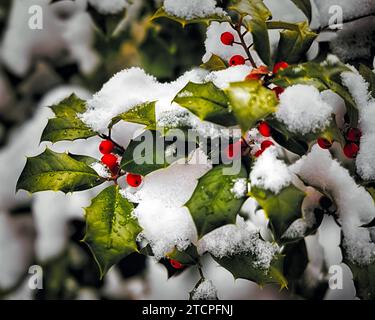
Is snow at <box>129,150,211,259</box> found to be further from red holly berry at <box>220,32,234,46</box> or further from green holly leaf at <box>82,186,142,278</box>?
red holly berry at <box>220,32,234,46</box>

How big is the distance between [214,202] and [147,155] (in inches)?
4.5

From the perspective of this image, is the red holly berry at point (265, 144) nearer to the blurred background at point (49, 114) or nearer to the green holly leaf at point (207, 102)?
the green holly leaf at point (207, 102)

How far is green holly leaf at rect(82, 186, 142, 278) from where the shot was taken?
1.92 feet

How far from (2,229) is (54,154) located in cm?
66

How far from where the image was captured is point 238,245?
0.63m

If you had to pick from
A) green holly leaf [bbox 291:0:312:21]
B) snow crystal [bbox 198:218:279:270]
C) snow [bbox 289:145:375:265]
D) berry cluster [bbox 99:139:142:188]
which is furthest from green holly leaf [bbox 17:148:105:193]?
green holly leaf [bbox 291:0:312:21]

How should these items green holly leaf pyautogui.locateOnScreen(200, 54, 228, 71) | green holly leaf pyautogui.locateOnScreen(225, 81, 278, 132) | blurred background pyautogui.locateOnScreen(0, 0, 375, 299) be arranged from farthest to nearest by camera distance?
blurred background pyautogui.locateOnScreen(0, 0, 375, 299)
green holly leaf pyautogui.locateOnScreen(200, 54, 228, 71)
green holly leaf pyautogui.locateOnScreen(225, 81, 278, 132)

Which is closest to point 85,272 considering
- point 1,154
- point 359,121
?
point 1,154

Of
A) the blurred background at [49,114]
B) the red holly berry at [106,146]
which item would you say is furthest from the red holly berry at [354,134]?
the blurred background at [49,114]

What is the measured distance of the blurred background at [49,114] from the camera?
108cm

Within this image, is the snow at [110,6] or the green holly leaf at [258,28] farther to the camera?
the snow at [110,6]

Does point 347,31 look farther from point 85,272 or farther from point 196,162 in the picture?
point 85,272

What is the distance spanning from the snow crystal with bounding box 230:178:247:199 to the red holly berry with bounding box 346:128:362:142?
203mm

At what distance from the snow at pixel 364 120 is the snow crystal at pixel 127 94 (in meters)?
0.20
